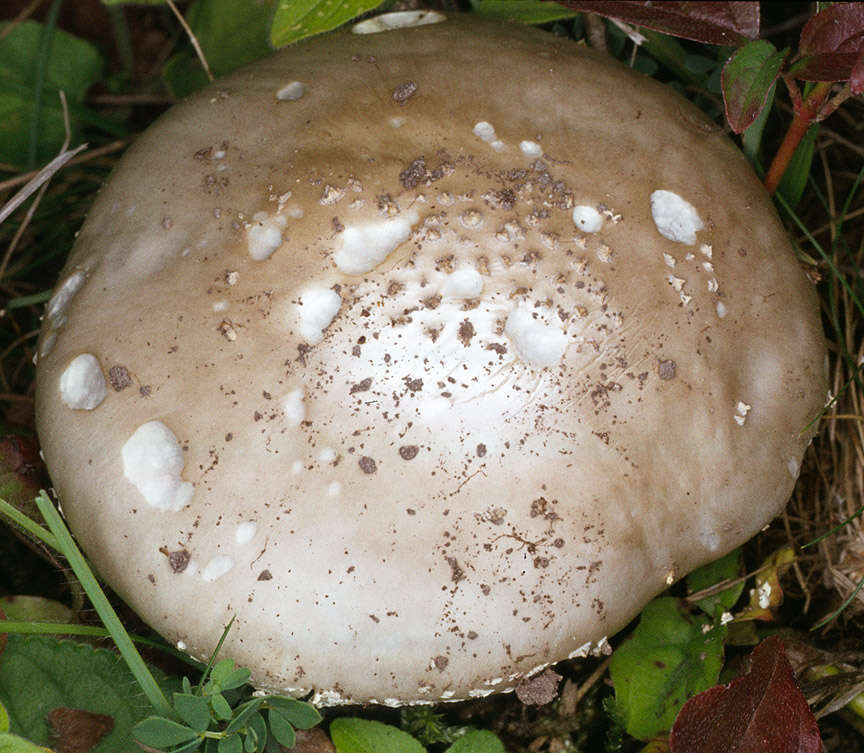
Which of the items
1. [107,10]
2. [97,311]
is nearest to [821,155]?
[97,311]

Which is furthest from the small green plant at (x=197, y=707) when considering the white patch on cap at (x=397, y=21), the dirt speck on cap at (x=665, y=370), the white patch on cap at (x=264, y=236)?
the white patch on cap at (x=397, y=21)

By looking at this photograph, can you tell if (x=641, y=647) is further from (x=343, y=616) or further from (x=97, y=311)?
(x=97, y=311)

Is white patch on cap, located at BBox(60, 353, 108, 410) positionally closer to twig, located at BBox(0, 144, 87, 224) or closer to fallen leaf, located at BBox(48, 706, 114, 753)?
twig, located at BBox(0, 144, 87, 224)

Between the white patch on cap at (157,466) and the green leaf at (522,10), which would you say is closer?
the white patch on cap at (157,466)

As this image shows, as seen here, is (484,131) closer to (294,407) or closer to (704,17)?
(704,17)

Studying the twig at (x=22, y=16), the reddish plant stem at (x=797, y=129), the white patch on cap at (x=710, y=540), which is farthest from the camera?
the twig at (x=22, y=16)

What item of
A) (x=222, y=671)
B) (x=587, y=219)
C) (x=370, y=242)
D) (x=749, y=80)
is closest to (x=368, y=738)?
(x=222, y=671)

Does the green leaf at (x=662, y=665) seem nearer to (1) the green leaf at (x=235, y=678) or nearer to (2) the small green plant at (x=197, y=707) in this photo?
(2) the small green plant at (x=197, y=707)
